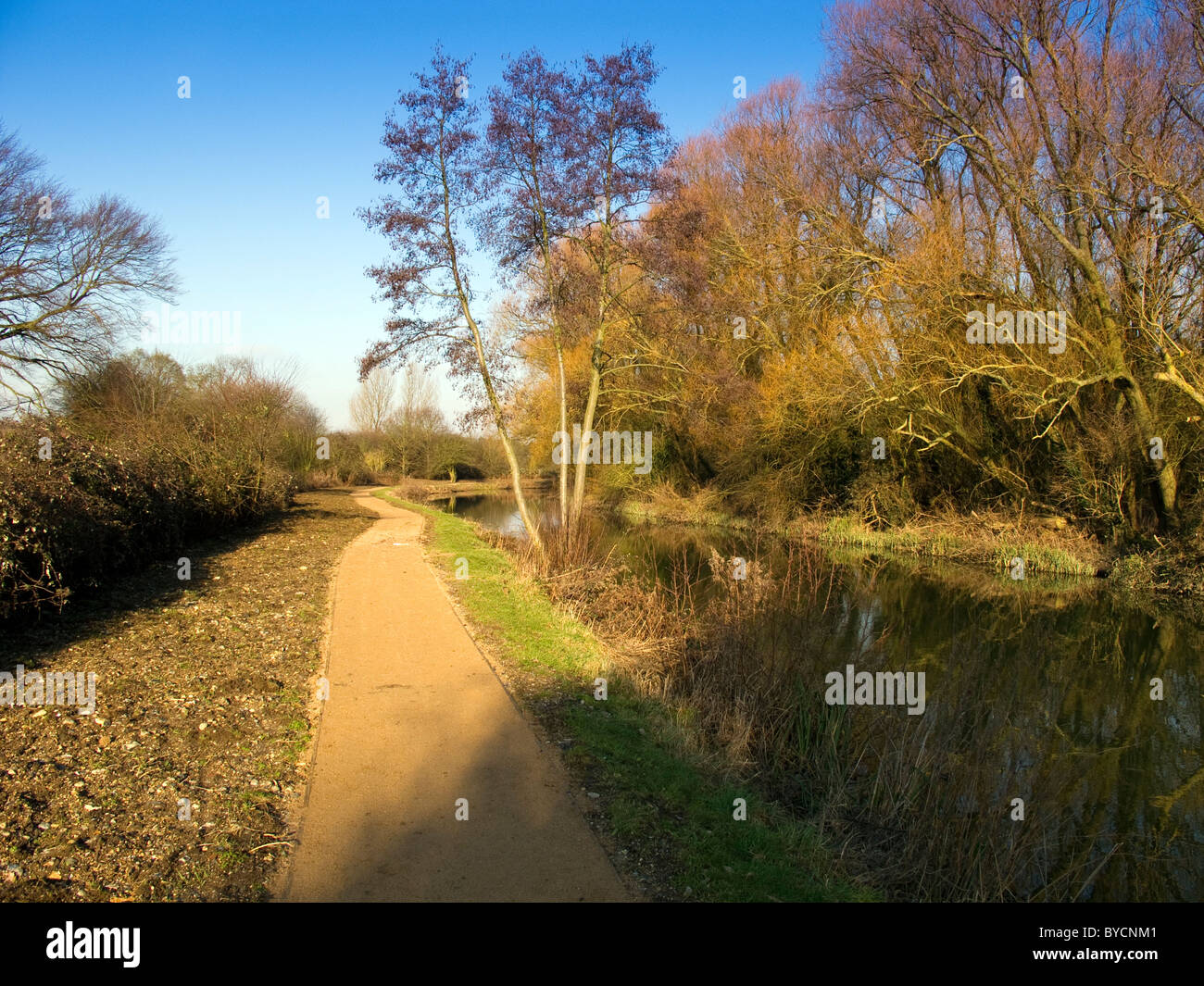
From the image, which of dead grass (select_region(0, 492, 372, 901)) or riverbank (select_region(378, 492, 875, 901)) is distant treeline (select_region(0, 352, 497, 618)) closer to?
dead grass (select_region(0, 492, 372, 901))

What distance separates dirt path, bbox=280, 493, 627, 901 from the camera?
12.6 ft

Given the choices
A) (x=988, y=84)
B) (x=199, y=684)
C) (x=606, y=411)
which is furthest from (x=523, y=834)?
Answer: (x=606, y=411)

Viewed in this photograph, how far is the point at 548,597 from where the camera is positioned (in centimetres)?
1152

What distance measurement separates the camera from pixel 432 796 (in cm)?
474

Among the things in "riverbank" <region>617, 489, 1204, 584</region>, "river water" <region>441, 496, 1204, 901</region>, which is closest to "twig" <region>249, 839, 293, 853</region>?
"river water" <region>441, 496, 1204, 901</region>

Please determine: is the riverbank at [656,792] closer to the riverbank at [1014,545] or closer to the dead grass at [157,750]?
the dead grass at [157,750]

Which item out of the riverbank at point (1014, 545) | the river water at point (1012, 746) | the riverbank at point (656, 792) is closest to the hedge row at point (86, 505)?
the riverbank at point (656, 792)

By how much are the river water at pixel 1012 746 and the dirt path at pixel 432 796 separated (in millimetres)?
2274

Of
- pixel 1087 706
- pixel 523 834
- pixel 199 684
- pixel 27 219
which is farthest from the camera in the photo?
pixel 27 219

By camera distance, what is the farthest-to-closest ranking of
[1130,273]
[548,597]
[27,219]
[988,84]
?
[27,219] → [988,84] → [1130,273] → [548,597]

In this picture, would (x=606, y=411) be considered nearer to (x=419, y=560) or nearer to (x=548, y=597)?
(x=419, y=560)

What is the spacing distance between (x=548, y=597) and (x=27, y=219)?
1976 centimetres

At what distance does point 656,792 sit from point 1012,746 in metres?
4.06

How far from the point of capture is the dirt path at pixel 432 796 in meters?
3.84
